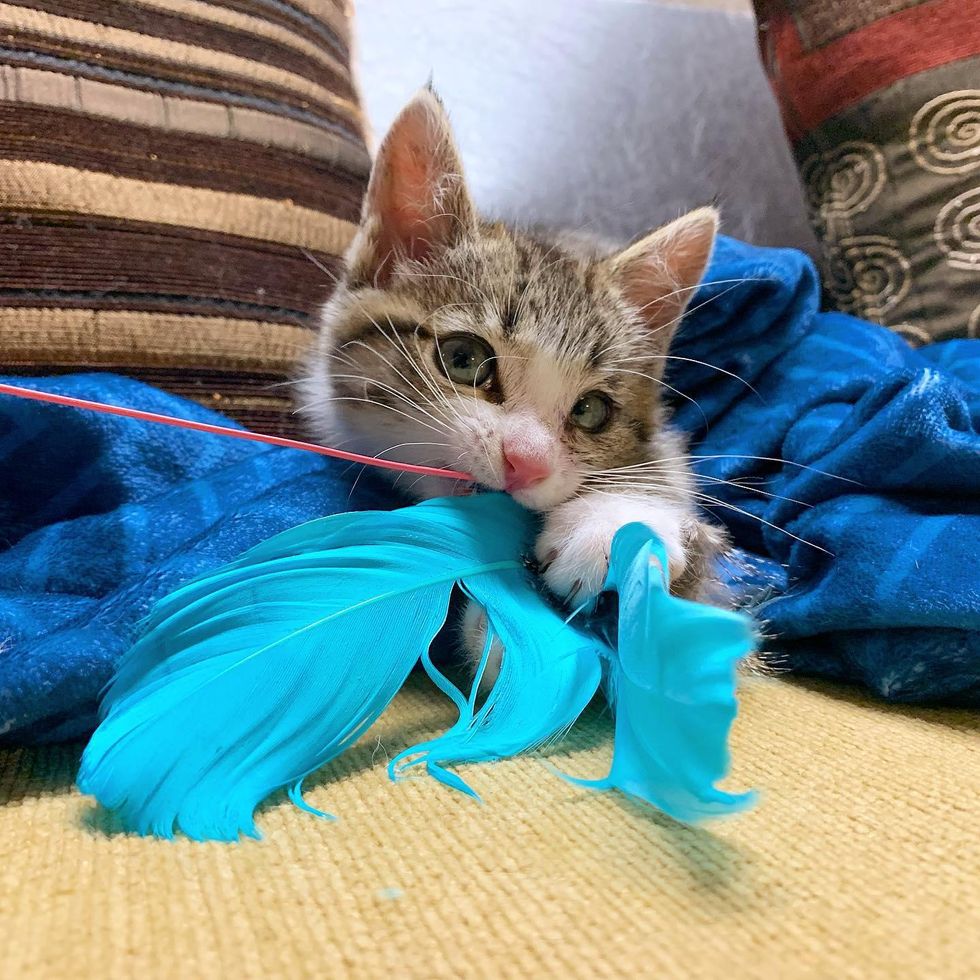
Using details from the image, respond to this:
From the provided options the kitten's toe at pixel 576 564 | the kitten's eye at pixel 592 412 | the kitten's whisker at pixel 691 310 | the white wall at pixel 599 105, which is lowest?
the kitten's toe at pixel 576 564

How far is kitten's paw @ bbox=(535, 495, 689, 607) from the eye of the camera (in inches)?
28.4

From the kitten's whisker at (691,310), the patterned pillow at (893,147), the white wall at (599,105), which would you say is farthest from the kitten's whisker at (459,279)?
the white wall at (599,105)

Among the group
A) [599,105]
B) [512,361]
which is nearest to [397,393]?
[512,361]

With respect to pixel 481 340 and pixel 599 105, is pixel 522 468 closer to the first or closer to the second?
pixel 481 340

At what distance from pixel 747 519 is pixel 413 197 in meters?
0.62

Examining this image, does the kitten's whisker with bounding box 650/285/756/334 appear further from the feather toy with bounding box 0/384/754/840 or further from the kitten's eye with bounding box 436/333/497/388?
the feather toy with bounding box 0/384/754/840

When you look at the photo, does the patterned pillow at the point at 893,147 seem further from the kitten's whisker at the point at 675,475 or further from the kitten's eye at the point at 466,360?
the kitten's eye at the point at 466,360

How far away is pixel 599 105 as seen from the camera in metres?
1.93

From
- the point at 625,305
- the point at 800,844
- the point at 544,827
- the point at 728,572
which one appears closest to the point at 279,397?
the point at 625,305

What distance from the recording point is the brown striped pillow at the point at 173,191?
95 cm

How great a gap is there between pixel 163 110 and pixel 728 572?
96 centimetres

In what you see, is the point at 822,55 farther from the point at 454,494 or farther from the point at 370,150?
the point at 454,494

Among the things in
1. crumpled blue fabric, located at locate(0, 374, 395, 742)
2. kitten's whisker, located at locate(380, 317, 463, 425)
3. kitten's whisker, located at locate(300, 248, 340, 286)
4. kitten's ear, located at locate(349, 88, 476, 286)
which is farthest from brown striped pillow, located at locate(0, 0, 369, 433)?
kitten's whisker, located at locate(380, 317, 463, 425)

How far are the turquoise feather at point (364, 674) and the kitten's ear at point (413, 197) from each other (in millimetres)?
396
